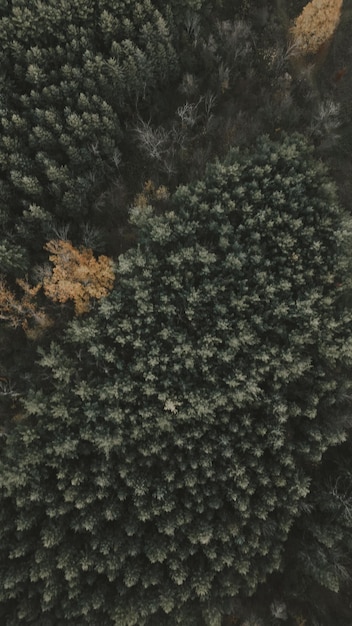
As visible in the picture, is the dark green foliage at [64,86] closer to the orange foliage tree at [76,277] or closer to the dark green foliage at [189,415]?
the orange foliage tree at [76,277]

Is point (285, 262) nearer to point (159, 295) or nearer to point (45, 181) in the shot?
point (159, 295)

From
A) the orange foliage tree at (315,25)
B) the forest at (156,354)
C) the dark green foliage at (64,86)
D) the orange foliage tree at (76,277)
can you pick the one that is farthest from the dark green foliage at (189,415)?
the orange foliage tree at (315,25)

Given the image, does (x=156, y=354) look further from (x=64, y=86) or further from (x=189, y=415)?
(x=64, y=86)

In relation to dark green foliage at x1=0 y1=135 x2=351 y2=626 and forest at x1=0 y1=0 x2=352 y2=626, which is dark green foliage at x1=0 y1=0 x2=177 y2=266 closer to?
forest at x1=0 y1=0 x2=352 y2=626

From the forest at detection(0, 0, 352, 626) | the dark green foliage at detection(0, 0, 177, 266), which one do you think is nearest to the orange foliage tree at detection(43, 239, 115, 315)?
the forest at detection(0, 0, 352, 626)

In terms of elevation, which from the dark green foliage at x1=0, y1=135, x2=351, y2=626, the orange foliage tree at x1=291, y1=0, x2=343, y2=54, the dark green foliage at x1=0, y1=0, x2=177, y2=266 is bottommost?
the dark green foliage at x1=0, y1=135, x2=351, y2=626

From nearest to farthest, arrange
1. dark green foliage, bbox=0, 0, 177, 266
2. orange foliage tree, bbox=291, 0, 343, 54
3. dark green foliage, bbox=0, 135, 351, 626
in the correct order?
dark green foliage, bbox=0, 135, 351, 626 → dark green foliage, bbox=0, 0, 177, 266 → orange foliage tree, bbox=291, 0, 343, 54
